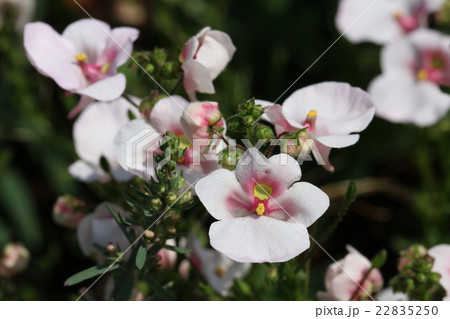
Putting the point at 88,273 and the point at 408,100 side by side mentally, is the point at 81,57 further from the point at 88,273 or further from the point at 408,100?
the point at 408,100

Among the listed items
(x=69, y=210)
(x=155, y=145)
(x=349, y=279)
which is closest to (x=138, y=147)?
(x=155, y=145)

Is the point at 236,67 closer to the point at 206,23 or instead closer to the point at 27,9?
the point at 206,23

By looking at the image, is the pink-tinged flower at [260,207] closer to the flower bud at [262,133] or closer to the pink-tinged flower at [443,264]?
the flower bud at [262,133]

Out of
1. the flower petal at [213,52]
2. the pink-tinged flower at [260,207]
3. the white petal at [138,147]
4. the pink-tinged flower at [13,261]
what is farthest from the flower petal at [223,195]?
the pink-tinged flower at [13,261]

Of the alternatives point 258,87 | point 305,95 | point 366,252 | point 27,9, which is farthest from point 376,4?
point 27,9

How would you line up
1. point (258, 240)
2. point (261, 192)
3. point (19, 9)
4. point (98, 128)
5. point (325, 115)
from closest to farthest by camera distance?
point (258, 240), point (261, 192), point (325, 115), point (98, 128), point (19, 9)
